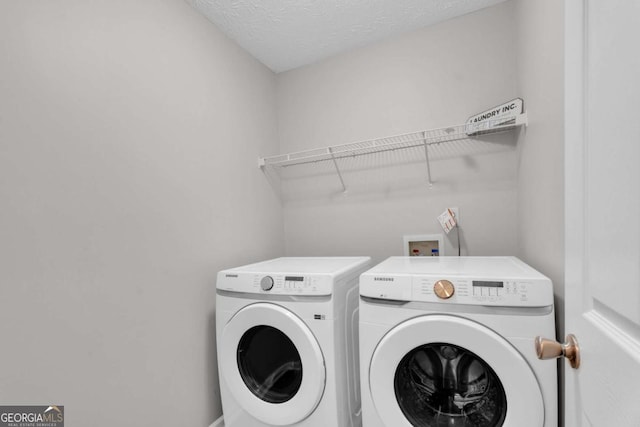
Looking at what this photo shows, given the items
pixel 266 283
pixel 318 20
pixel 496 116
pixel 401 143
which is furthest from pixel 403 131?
pixel 266 283

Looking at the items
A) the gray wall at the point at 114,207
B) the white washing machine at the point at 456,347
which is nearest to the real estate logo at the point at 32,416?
the gray wall at the point at 114,207

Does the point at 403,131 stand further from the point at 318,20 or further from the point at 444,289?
the point at 444,289

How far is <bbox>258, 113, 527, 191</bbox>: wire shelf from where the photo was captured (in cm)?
157

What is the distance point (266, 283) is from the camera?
1.37m

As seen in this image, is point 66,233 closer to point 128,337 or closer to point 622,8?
point 128,337

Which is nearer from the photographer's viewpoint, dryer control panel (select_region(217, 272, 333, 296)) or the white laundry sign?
dryer control panel (select_region(217, 272, 333, 296))

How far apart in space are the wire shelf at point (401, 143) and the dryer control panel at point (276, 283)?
3.00 ft

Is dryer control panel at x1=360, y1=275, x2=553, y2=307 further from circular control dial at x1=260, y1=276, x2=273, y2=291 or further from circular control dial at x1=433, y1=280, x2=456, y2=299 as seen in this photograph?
circular control dial at x1=260, y1=276, x2=273, y2=291

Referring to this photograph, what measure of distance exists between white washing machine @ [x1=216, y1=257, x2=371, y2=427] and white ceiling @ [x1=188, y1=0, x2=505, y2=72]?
55.2 inches

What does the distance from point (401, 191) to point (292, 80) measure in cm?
120

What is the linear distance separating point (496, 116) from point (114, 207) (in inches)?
73.2

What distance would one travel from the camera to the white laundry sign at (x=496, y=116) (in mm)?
1513

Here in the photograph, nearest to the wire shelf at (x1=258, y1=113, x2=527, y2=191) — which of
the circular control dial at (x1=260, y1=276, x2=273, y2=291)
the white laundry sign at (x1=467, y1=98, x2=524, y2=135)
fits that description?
the white laundry sign at (x1=467, y1=98, x2=524, y2=135)

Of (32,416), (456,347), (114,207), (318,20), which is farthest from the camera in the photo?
(318,20)
